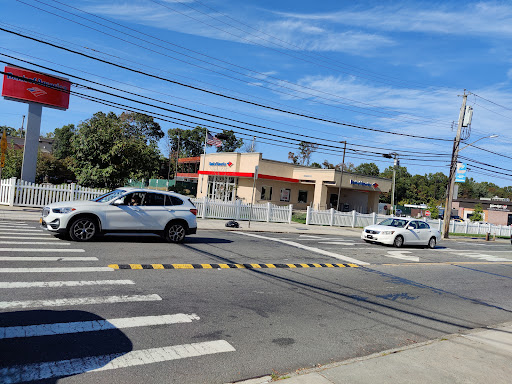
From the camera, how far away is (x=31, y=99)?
28938 mm

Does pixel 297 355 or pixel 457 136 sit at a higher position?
pixel 457 136

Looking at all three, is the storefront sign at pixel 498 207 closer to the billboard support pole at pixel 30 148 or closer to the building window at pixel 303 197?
the building window at pixel 303 197

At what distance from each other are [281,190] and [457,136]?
55.6ft

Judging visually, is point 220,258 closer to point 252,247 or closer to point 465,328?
point 252,247

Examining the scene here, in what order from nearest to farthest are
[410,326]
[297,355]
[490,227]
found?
[297,355], [410,326], [490,227]

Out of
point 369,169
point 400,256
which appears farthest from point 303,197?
point 369,169

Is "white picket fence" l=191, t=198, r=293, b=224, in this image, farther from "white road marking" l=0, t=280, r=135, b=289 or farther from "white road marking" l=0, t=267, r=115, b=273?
"white road marking" l=0, t=280, r=135, b=289

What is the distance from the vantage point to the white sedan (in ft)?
59.8

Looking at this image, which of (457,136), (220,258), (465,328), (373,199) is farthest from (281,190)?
(465,328)

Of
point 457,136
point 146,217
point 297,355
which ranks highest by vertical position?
point 457,136

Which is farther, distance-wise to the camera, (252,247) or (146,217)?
(252,247)

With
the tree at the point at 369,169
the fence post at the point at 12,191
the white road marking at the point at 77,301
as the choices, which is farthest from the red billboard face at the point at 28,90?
the tree at the point at 369,169

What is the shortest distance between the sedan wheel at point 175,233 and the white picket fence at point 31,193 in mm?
9892

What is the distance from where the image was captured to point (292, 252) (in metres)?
13.5
